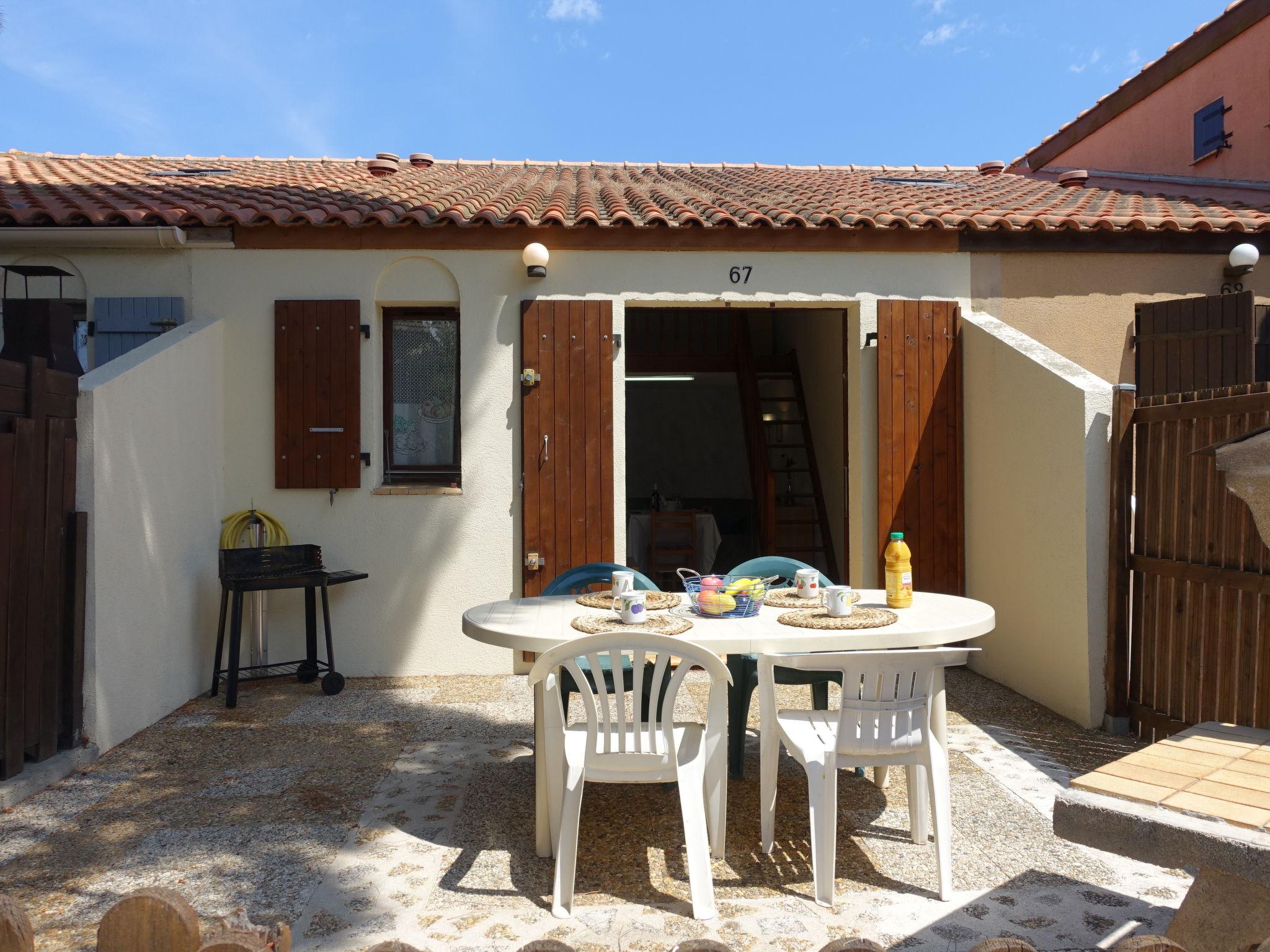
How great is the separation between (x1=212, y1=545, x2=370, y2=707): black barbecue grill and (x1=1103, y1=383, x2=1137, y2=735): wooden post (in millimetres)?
4557

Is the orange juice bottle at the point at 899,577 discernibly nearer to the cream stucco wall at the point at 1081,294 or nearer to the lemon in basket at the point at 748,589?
the lemon in basket at the point at 748,589

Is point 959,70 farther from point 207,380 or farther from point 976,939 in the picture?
point 976,939

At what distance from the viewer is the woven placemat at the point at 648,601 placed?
3730 millimetres

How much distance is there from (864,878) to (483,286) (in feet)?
15.1

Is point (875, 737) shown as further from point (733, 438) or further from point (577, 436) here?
point (733, 438)

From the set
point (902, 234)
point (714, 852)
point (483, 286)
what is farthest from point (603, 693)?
point (902, 234)

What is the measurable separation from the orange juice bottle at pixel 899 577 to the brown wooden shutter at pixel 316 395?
12.5 ft

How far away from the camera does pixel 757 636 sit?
3.15m

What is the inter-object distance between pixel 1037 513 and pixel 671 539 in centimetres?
411

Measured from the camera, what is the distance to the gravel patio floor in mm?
2662

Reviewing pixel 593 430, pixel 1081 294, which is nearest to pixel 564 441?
pixel 593 430

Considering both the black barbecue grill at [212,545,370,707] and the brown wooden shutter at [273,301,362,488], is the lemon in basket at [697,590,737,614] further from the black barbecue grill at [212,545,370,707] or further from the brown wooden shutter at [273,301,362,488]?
the brown wooden shutter at [273,301,362,488]

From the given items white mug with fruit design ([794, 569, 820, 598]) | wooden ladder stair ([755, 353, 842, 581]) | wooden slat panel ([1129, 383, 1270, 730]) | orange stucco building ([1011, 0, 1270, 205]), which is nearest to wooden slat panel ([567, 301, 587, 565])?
white mug with fruit design ([794, 569, 820, 598])

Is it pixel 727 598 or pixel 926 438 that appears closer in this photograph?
pixel 727 598
